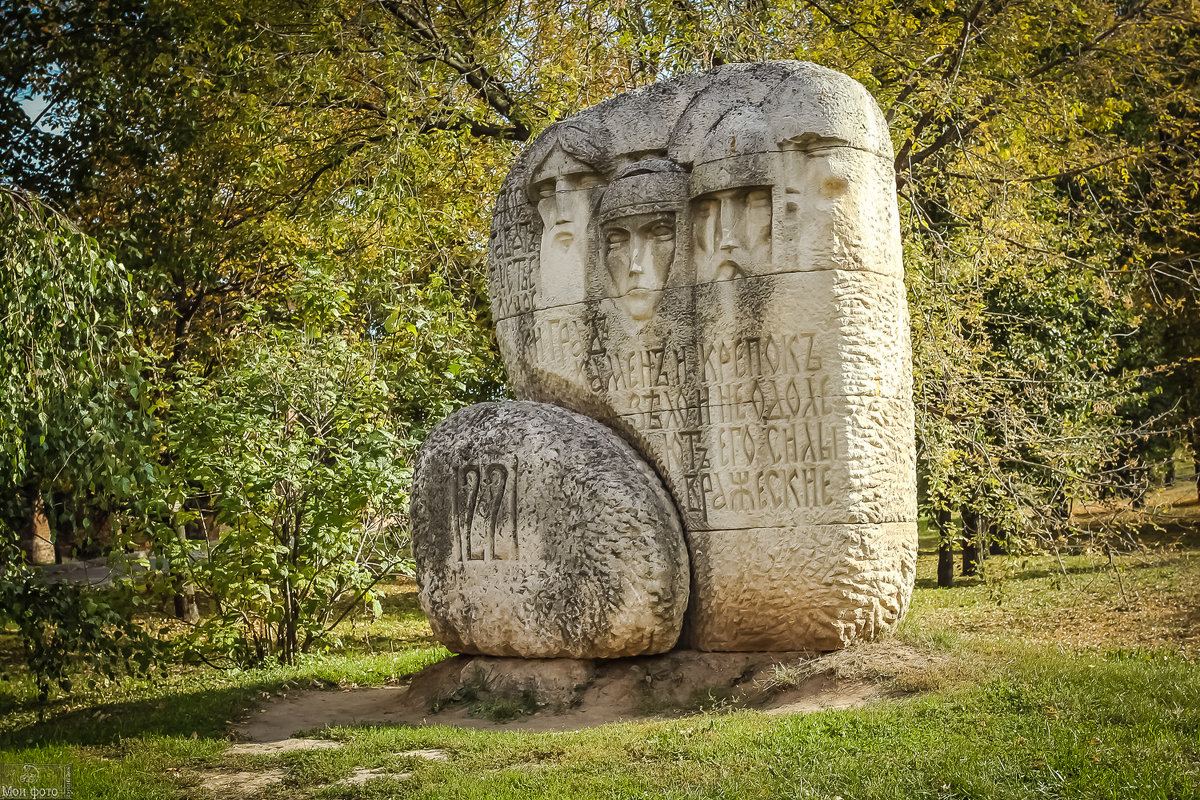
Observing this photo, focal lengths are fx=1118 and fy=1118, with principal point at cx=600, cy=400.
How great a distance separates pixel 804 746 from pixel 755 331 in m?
2.53

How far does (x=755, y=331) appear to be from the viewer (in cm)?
670

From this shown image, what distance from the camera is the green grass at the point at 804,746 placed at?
14.9ft

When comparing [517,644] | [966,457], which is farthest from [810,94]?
[966,457]

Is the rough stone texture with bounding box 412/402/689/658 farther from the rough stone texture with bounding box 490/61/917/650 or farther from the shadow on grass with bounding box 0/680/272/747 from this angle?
the shadow on grass with bounding box 0/680/272/747

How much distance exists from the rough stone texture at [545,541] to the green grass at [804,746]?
0.83m

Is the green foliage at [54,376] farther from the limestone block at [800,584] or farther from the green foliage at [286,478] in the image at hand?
the limestone block at [800,584]

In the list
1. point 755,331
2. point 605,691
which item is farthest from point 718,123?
point 605,691

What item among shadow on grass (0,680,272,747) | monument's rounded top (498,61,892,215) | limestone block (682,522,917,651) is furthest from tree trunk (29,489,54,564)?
monument's rounded top (498,61,892,215)

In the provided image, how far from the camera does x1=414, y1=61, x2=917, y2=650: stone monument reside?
6539 millimetres

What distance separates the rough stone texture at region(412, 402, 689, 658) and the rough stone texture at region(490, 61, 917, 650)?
27 centimetres

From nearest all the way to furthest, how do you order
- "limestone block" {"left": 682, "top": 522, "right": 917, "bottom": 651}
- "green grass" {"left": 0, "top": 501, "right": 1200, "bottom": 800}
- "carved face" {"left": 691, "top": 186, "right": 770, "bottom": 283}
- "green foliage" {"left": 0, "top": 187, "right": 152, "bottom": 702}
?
"green grass" {"left": 0, "top": 501, "right": 1200, "bottom": 800}, "green foliage" {"left": 0, "top": 187, "right": 152, "bottom": 702}, "limestone block" {"left": 682, "top": 522, "right": 917, "bottom": 651}, "carved face" {"left": 691, "top": 186, "right": 770, "bottom": 283}

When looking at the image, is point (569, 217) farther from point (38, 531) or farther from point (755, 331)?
point (38, 531)

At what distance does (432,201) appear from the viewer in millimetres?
11977

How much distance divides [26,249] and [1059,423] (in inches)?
366
